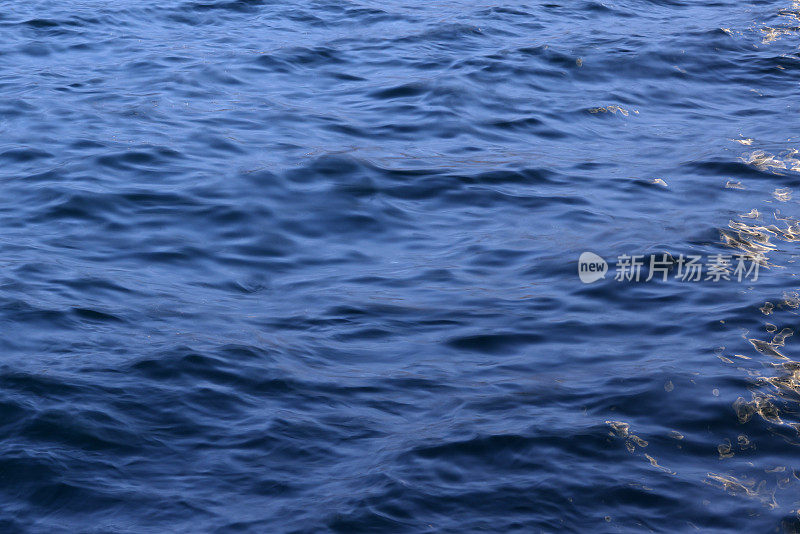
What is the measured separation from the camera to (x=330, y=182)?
7195mm

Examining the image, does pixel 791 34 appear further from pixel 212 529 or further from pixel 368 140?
pixel 212 529

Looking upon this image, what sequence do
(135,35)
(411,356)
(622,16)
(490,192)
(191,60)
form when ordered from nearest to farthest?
(411,356) → (490,192) → (191,60) → (135,35) → (622,16)

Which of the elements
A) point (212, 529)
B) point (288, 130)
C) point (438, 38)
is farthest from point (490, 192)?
point (438, 38)

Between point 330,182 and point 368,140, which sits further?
point 368,140

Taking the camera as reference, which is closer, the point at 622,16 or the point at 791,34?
the point at 791,34

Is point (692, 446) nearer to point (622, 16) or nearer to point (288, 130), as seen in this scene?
point (288, 130)

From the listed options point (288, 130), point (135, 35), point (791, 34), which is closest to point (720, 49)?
point (791, 34)

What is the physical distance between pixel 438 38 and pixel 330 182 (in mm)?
4819

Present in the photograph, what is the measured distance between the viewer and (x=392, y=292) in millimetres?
5594

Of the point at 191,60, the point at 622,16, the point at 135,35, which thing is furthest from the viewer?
the point at 622,16

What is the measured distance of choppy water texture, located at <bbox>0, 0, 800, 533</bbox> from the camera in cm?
385

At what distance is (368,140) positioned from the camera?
8117 mm

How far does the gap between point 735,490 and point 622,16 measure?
9703mm

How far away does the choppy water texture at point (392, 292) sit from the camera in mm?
3846
